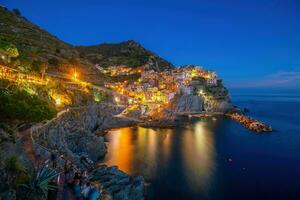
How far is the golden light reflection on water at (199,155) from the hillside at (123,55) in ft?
259

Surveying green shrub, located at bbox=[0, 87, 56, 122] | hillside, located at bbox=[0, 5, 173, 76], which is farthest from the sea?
hillside, located at bbox=[0, 5, 173, 76]

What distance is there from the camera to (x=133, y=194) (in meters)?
23.4

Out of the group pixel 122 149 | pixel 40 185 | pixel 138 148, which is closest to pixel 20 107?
pixel 40 185

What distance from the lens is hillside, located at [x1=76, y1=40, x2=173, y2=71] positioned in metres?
143

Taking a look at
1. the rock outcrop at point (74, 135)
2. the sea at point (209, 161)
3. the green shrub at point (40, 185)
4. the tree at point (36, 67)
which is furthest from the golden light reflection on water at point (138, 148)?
the green shrub at point (40, 185)

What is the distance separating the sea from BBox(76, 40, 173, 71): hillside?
82.2m

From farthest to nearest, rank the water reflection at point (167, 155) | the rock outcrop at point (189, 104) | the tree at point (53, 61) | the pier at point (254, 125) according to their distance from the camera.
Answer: the rock outcrop at point (189, 104), the tree at point (53, 61), the pier at point (254, 125), the water reflection at point (167, 155)

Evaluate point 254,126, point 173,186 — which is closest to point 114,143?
point 173,186

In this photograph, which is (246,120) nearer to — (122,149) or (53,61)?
(122,149)

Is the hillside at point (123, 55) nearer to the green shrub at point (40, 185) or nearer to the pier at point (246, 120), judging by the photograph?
the pier at point (246, 120)

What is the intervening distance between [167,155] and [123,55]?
124596 mm

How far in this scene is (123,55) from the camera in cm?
16038

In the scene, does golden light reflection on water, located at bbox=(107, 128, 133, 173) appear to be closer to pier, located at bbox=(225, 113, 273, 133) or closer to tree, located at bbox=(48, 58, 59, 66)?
tree, located at bbox=(48, 58, 59, 66)

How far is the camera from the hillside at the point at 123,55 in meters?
143
